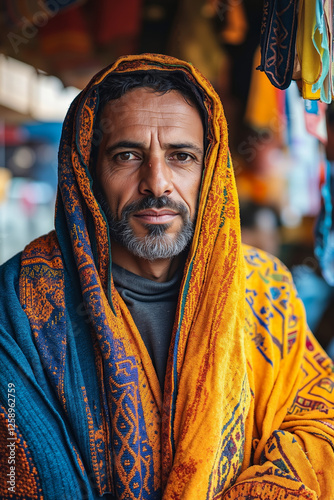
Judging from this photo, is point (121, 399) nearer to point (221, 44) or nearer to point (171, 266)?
point (171, 266)

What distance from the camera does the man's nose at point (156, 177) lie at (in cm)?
158

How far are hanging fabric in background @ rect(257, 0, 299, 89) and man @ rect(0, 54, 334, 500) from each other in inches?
13.9

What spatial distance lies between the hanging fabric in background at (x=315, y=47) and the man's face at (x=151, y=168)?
0.51 m

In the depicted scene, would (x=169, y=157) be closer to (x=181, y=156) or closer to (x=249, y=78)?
(x=181, y=156)

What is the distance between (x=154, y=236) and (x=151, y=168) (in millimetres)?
235

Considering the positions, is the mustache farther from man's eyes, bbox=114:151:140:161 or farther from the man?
man's eyes, bbox=114:151:140:161

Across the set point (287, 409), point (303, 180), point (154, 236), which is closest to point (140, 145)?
point (154, 236)

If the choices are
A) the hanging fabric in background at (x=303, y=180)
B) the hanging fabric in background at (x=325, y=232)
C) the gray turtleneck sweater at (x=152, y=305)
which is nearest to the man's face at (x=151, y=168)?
the gray turtleneck sweater at (x=152, y=305)

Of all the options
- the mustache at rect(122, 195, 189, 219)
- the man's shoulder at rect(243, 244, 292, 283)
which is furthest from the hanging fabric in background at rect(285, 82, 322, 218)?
the mustache at rect(122, 195, 189, 219)

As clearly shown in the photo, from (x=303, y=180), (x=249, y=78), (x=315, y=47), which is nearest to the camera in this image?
(x=315, y=47)

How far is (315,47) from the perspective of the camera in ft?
3.95

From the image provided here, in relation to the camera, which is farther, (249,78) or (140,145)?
(249,78)

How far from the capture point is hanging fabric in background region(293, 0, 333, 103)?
1200 millimetres

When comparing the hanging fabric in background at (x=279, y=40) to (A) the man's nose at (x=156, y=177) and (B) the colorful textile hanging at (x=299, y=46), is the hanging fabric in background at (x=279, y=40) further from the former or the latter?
(A) the man's nose at (x=156, y=177)
